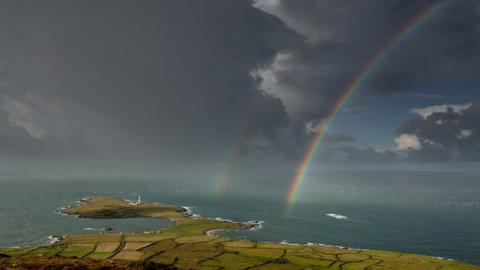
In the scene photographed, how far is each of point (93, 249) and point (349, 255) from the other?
8746 centimetres

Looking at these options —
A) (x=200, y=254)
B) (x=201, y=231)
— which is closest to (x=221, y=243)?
(x=200, y=254)

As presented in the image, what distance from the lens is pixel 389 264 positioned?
369ft

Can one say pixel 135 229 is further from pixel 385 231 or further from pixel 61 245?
pixel 385 231

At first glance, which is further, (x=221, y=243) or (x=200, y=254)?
(x=221, y=243)

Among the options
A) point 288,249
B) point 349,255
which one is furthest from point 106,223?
point 349,255

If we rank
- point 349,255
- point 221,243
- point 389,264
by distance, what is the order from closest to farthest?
point 389,264 < point 349,255 < point 221,243

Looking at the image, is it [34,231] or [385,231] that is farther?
[385,231]

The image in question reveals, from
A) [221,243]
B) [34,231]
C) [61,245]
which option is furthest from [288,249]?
[34,231]

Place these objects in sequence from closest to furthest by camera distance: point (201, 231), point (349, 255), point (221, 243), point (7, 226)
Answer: point (349, 255) → point (221, 243) → point (201, 231) → point (7, 226)

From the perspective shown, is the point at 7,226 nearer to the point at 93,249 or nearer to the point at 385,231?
the point at 93,249

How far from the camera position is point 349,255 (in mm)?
123938

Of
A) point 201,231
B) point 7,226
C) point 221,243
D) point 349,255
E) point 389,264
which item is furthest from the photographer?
point 7,226

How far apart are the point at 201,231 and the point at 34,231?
3171 inches

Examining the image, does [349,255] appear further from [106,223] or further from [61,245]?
[106,223]
